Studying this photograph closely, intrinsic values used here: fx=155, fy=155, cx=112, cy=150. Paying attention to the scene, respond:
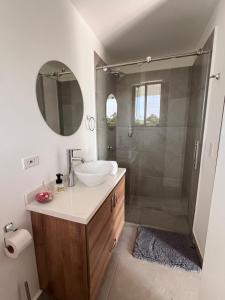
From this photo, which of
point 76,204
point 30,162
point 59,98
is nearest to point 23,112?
point 30,162

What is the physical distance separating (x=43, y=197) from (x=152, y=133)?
1.90 metres

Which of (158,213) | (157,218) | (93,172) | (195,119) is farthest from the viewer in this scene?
(158,213)

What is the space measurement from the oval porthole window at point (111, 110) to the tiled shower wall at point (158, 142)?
9cm

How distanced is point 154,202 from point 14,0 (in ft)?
8.73

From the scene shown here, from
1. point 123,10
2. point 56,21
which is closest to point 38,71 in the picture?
point 56,21

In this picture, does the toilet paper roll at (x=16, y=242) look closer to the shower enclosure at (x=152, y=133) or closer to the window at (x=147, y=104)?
the shower enclosure at (x=152, y=133)

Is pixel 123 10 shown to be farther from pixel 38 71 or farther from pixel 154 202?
pixel 154 202

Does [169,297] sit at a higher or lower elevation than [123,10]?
lower

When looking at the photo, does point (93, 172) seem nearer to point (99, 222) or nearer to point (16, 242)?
point (99, 222)

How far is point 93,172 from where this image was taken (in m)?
1.67

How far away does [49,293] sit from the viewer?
4.00ft

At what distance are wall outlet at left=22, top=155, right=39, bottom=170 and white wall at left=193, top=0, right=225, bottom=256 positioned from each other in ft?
4.77

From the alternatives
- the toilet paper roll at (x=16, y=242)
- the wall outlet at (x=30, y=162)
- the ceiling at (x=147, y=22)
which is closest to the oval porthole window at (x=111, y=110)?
the ceiling at (x=147, y=22)

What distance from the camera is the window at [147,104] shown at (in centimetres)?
238
